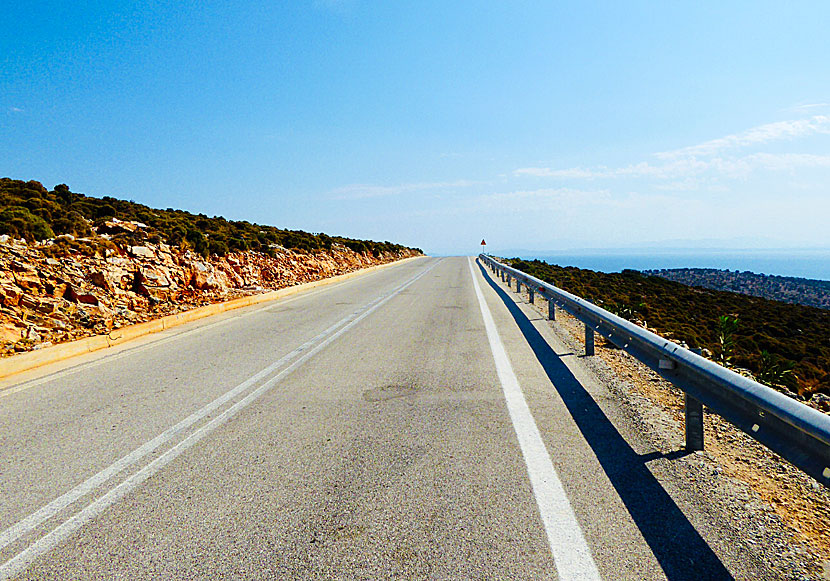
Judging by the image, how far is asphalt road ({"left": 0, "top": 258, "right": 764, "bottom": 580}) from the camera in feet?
8.98

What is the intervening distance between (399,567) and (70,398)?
5217 millimetres

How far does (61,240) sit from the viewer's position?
14766mm

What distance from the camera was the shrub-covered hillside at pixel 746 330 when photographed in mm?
10882

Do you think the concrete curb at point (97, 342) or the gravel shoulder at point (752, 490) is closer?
the gravel shoulder at point (752, 490)

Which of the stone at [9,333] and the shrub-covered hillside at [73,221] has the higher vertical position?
the shrub-covered hillside at [73,221]

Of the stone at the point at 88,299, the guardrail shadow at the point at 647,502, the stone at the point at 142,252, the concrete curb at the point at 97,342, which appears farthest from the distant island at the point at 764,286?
the stone at the point at 88,299

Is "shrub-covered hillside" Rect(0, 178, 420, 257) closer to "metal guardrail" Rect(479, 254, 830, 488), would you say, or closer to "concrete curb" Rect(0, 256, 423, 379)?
"concrete curb" Rect(0, 256, 423, 379)

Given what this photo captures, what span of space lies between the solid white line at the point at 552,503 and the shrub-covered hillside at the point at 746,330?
197 inches

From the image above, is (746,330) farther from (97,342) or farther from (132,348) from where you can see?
(97,342)

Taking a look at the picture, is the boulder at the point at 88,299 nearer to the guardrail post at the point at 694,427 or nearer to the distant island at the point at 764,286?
the guardrail post at the point at 694,427

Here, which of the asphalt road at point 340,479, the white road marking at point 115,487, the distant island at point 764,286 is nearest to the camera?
the asphalt road at point 340,479

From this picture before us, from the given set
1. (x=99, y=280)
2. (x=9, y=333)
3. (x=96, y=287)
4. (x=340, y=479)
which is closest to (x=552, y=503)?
(x=340, y=479)

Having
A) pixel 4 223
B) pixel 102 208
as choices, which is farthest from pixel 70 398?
pixel 102 208

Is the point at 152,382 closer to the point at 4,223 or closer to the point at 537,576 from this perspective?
the point at 537,576
